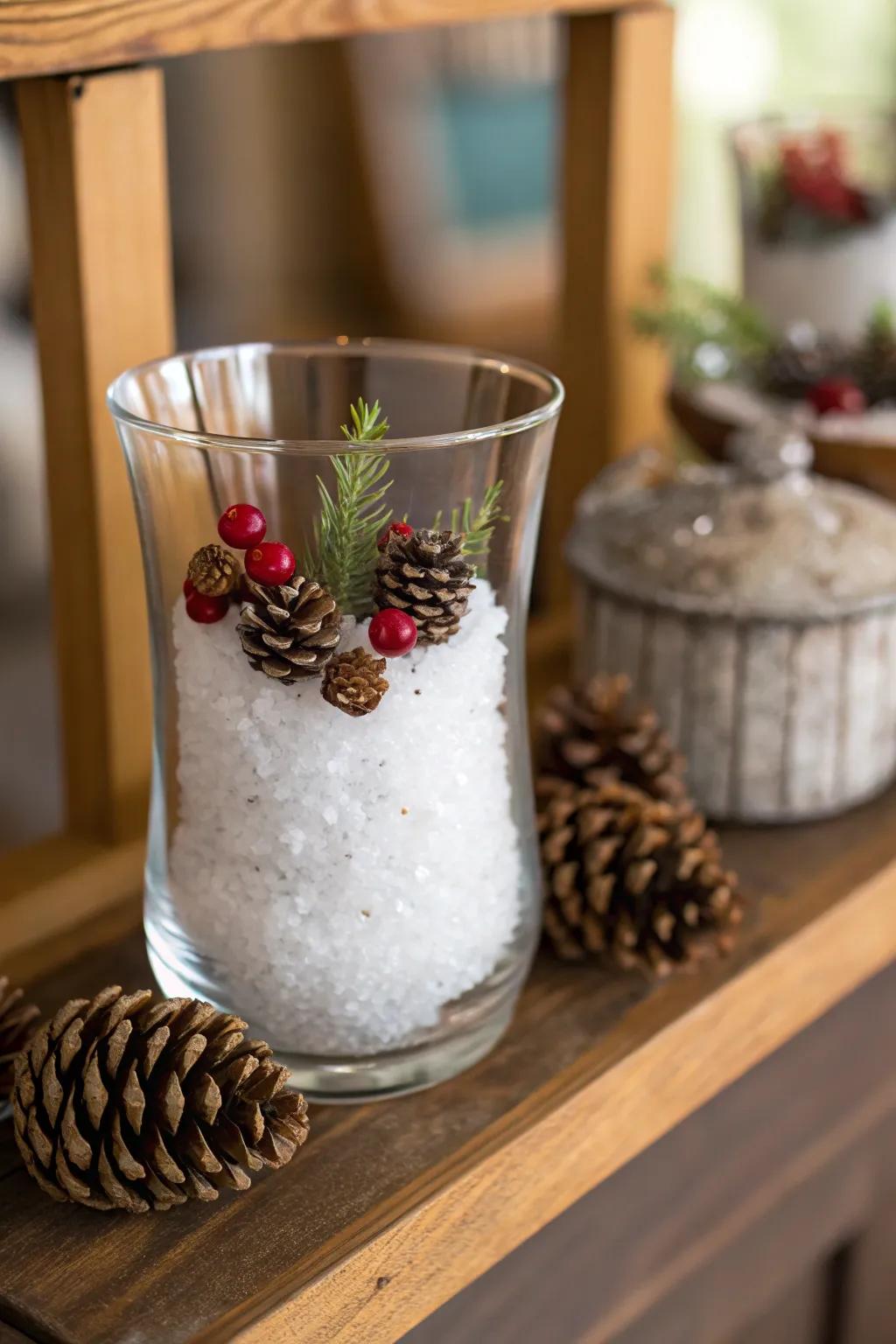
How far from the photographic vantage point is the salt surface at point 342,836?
46cm

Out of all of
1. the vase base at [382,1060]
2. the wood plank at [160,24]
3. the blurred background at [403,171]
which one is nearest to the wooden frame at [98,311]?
the wood plank at [160,24]

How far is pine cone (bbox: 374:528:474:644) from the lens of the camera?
17.4 inches

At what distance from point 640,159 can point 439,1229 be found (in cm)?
57

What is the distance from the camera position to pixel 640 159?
0.81 metres

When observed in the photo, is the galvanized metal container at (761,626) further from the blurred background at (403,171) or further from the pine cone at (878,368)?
the blurred background at (403,171)

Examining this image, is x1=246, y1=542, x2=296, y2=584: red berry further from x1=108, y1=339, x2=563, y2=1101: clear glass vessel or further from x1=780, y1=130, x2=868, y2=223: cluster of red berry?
x1=780, y1=130, x2=868, y2=223: cluster of red berry

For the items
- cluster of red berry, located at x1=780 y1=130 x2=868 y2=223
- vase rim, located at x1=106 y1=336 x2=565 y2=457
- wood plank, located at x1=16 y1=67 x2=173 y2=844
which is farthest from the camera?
cluster of red berry, located at x1=780 y1=130 x2=868 y2=223

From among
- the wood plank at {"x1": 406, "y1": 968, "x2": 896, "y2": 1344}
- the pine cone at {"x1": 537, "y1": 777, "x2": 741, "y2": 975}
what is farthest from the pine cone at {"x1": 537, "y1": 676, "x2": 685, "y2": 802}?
the wood plank at {"x1": 406, "y1": 968, "x2": 896, "y2": 1344}

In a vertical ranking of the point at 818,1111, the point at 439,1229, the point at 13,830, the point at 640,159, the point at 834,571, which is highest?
the point at 640,159

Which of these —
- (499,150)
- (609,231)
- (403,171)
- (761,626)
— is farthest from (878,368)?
(499,150)

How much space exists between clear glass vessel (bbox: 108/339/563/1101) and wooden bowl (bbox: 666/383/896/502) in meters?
0.33

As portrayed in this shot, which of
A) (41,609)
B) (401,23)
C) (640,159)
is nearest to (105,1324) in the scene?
(401,23)

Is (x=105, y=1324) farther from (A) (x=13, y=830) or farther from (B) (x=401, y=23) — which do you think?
(A) (x=13, y=830)

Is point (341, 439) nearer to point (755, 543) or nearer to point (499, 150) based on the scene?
point (755, 543)
